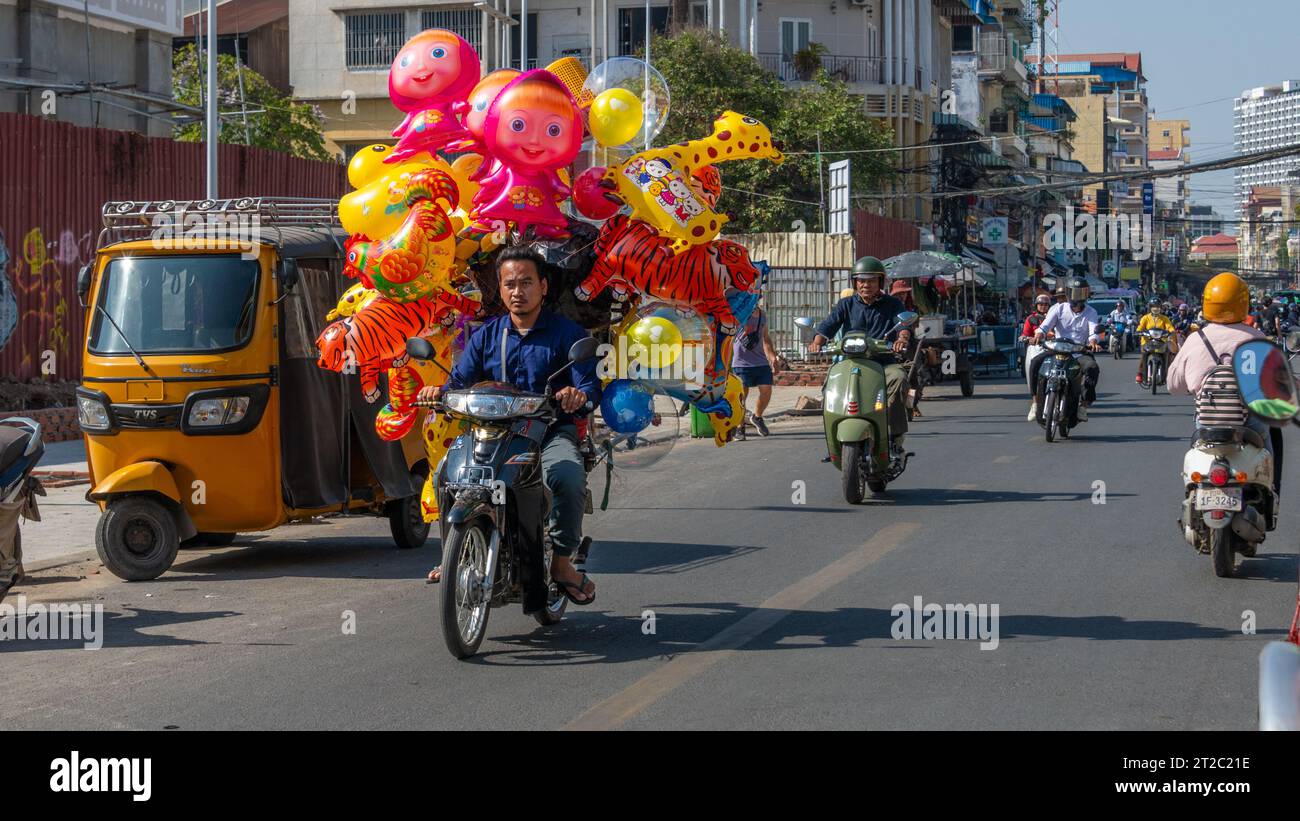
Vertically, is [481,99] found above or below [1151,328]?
above

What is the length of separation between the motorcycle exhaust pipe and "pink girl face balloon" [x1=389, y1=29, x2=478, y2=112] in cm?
510

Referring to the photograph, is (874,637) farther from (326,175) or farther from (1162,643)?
(326,175)

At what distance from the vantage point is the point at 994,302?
5997 cm

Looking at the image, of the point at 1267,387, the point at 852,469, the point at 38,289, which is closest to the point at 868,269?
the point at 852,469

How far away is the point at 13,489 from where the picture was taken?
8.27 m

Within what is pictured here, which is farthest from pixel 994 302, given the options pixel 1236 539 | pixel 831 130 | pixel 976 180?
pixel 1236 539

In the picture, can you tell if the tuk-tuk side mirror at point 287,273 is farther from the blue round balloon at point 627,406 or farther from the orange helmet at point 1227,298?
the orange helmet at point 1227,298

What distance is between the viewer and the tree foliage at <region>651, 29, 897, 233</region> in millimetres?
38500

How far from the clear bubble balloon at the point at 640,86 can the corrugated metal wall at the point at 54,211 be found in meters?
10.9

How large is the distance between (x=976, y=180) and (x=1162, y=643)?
49.1 meters

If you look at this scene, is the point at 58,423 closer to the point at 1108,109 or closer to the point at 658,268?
the point at 658,268

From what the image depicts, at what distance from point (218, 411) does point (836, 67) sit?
4210 cm

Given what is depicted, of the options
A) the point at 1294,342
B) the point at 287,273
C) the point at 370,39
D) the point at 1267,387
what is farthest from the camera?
the point at 370,39

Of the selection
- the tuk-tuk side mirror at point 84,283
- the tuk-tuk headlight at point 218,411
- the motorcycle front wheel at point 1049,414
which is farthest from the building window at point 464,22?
the tuk-tuk headlight at point 218,411
